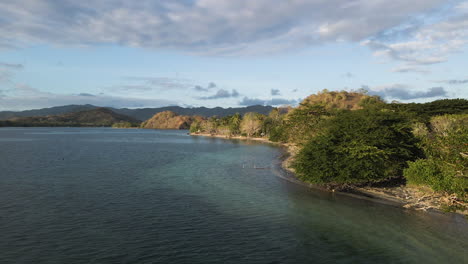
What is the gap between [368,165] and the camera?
3331 cm

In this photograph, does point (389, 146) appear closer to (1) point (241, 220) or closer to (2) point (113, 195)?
(1) point (241, 220)

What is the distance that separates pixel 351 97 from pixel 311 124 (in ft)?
466

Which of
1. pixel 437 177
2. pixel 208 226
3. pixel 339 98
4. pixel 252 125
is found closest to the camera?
pixel 208 226

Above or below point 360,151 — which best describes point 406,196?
below

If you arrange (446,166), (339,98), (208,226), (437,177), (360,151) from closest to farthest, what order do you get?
(208,226), (446,166), (437,177), (360,151), (339,98)

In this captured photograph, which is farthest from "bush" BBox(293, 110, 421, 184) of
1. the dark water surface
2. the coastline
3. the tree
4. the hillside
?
the hillside

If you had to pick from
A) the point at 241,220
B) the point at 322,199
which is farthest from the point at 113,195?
the point at 322,199

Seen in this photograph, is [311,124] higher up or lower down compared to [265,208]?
higher up

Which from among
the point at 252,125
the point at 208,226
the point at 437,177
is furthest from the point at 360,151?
the point at 252,125

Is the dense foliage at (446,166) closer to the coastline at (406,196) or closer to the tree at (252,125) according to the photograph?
the coastline at (406,196)

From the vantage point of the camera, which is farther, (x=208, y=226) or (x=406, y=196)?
(x=406, y=196)

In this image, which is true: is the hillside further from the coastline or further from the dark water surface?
the dark water surface

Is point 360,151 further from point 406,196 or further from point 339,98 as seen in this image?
point 339,98

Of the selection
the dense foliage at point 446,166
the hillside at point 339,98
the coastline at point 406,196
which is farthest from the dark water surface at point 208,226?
the hillside at point 339,98
